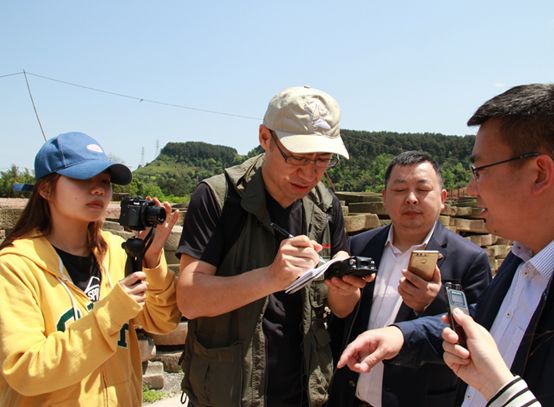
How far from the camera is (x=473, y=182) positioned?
1850mm

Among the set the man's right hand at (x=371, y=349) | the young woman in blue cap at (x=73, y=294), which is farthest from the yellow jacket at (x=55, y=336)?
the man's right hand at (x=371, y=349)

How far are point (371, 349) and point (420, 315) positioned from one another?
1.81ft

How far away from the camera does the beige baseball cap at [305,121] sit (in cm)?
206

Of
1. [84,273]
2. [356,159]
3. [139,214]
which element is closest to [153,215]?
[139,214]

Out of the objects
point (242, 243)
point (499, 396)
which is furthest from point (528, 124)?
point (242, 243)

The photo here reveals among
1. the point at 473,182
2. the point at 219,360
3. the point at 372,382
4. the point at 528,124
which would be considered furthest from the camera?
the point at 372,382

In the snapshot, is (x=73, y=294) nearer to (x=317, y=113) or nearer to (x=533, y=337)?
(x=317, y=113)

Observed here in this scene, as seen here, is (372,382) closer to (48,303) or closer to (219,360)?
(219,360)

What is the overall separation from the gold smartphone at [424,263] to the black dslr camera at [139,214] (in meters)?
1.16

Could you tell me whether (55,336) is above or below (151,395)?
above

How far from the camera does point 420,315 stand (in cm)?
241

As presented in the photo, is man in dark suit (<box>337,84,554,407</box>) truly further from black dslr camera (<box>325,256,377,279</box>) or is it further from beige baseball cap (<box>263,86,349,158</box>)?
beige baseball cap (<box>263,86,349,158</box>)

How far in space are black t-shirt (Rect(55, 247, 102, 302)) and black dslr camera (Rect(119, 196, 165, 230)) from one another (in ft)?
0.77

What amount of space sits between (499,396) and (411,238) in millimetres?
1488
